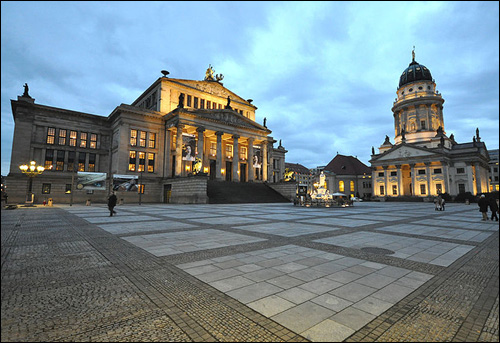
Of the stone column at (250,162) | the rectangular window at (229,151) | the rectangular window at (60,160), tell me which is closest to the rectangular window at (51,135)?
the rectangular window at (60,160)

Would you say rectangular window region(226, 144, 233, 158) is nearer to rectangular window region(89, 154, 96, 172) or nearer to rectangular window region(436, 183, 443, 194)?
rectangular window region(89, 154, 96, 172)

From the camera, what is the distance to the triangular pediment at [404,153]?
6384cm

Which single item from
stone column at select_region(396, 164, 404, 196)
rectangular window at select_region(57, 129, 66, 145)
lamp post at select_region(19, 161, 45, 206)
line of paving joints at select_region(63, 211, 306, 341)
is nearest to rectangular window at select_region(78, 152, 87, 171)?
rectangular window at select_region(57, 129, 66, 145)

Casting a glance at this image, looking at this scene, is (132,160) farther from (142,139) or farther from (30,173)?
(30,173)

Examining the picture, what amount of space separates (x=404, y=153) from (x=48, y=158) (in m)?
77.6

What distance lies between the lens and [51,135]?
4194 centimetres

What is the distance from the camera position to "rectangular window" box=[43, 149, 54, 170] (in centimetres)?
4122

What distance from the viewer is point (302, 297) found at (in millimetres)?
4223

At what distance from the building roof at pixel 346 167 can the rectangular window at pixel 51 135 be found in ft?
252

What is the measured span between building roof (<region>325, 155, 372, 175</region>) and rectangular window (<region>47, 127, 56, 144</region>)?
76.9 metres

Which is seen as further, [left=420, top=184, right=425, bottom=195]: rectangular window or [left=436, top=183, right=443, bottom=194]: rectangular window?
[left=420, top=184, right=425, bottom=195]: rectangular window

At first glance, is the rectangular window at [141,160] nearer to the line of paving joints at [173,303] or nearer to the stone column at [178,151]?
the stone column at [178,151]

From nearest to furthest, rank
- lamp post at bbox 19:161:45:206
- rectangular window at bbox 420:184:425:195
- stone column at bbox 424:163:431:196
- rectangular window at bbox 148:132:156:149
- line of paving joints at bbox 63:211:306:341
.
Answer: line of paving joints at bbox 63:211:306:341 < lamp post at bbox 19:161:45:206 < rectangular window at bbox 148:132:156:149 < stone column at bbox 424:163:431:196 < rectangular window at bbox 420:184:425:195

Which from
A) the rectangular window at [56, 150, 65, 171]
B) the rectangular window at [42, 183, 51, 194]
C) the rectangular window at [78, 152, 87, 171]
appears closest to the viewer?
the rectangular window at [42, 183, 51, 194]
